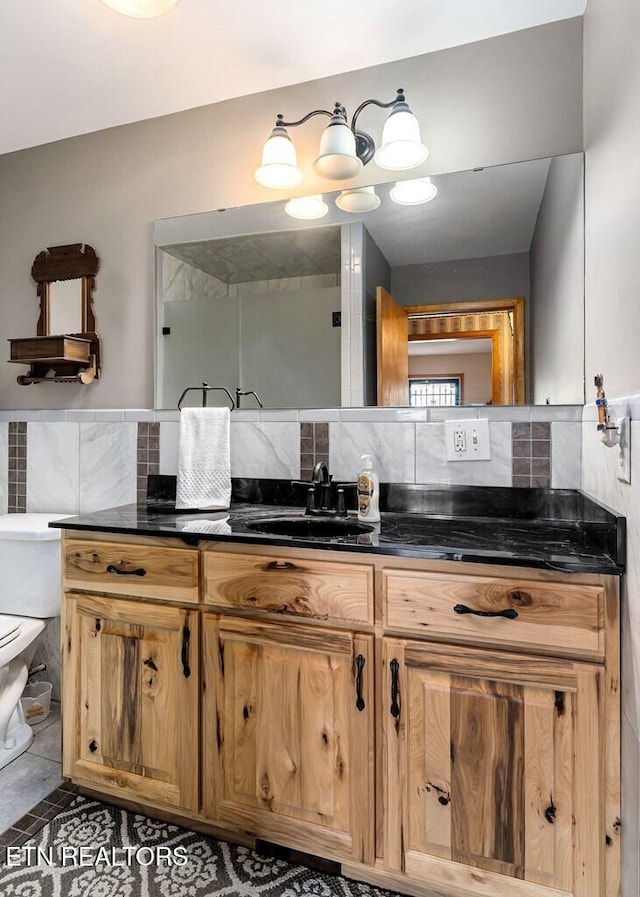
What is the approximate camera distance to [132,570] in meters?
1.46

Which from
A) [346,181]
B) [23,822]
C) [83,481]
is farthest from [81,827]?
[346,181]

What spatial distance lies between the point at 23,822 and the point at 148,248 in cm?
199

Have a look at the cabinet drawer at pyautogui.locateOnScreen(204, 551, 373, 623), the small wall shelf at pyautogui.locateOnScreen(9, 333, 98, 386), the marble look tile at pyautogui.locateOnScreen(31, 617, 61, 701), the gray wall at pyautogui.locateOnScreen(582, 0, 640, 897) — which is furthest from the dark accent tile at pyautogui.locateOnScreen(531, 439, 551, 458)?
the marble look tile at pyautogui.locateOnScreen(31, 617, 61, 701)

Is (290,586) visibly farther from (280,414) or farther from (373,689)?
(280,414)

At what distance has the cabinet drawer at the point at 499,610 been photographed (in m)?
1.07

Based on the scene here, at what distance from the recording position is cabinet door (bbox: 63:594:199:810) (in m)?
1.41

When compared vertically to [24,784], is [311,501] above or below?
above

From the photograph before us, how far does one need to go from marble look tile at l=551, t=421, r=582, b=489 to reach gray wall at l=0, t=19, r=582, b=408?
2.79 feet

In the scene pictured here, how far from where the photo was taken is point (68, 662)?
1541 mm

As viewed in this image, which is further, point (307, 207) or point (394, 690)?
point (307, 207)

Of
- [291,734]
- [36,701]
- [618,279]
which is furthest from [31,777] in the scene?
[618,279]

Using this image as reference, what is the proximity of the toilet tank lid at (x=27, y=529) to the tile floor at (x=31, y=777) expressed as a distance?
2.43 ft

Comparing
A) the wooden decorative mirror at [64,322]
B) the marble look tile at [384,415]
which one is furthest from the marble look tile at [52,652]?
the marble look tile at [384,415]

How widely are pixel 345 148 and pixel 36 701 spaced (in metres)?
2.32
